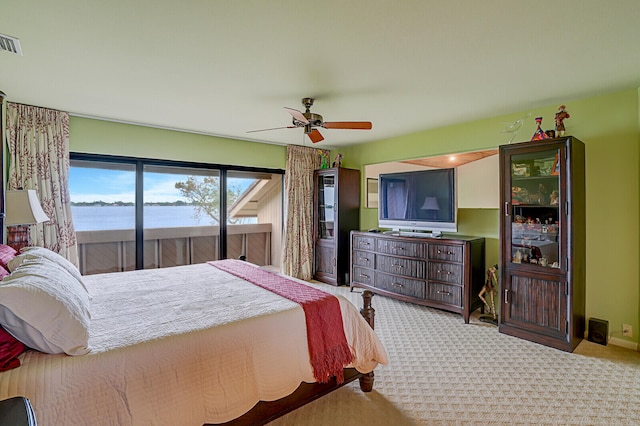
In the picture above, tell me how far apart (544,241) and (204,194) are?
4422 millimetres

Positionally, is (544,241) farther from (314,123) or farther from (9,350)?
(9,350)

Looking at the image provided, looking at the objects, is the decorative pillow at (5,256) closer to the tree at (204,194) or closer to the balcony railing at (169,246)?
the balcony railing at (169,246)

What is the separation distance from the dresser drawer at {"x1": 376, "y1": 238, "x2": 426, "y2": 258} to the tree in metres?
2.45

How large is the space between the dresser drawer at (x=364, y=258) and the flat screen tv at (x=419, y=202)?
51 centimetres

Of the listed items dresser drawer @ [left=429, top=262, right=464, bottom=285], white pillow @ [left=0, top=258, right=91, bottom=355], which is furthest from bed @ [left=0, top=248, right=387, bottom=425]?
dresser drawer @ [left=429, top=262, right=464, bottom=285]

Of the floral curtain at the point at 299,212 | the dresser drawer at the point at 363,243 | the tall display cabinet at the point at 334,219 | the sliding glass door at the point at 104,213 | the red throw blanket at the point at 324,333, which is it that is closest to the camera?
→ the red throw blanket at the point at 324,333

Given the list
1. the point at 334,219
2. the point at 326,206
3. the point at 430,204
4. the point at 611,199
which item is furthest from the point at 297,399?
the point at 326,206

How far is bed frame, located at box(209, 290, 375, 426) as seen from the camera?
5.81ft

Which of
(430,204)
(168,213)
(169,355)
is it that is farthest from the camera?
(168,213)

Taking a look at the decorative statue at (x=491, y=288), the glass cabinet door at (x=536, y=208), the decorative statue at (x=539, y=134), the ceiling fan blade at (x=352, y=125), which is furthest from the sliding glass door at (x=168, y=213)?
the decorative statue at (x=539, y=134)

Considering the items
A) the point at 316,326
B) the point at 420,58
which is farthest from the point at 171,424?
the point at 420,58

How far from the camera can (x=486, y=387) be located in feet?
7.57

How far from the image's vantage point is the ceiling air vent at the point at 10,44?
6.52ft

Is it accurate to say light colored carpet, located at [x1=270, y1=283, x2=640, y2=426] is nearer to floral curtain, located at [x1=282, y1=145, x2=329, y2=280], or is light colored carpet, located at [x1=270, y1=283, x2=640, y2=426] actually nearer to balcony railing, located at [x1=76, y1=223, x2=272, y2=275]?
floral curtain, located at [x1=282, y1=145, x2=329, y2=280]
